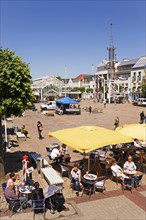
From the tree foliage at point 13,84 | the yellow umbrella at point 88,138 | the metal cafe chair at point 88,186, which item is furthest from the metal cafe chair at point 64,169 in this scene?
the tree foliage at point 13,84

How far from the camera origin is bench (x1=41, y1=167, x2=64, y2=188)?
9562 mm

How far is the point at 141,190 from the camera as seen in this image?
9.96m

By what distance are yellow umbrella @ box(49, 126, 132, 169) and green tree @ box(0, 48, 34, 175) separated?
7.28 feet

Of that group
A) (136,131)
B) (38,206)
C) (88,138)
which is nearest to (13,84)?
(88,138)

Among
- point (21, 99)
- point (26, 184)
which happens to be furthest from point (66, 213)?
point (21, 99)

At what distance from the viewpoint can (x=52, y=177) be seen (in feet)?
33.1

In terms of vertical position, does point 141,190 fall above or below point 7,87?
below

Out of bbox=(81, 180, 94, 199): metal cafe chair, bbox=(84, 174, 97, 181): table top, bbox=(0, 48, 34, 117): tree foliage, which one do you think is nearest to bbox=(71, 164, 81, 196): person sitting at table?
bbox=(81, 180, 94, 199): metal cafe chair

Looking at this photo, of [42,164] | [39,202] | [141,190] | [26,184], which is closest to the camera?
[39,202]

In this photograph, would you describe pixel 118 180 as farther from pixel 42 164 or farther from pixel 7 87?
pixel 7 87

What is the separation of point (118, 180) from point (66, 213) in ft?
11.7

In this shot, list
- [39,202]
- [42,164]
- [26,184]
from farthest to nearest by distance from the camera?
[42,164] → [26,184] → [39,202]

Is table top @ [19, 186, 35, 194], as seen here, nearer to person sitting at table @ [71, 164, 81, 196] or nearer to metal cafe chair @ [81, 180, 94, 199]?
person sitting at table @ [71, 164, 81, 196]

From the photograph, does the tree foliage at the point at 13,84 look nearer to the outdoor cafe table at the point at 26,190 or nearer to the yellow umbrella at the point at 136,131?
the outdoor cafe table at the point at 26,190
